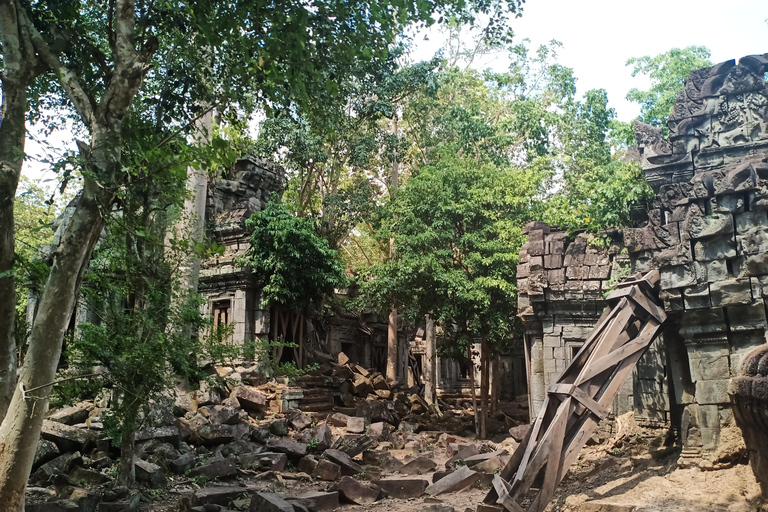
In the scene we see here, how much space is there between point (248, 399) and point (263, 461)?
3.98 metres

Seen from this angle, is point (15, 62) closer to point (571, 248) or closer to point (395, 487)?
point (395, 487)

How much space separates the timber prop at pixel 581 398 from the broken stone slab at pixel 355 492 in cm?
231

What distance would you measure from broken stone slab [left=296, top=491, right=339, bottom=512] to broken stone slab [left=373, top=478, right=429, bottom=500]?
0.95 meters

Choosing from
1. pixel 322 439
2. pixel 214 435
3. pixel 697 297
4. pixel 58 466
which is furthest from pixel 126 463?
pixel 697 297

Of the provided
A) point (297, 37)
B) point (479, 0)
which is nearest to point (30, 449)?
point (297, 37)

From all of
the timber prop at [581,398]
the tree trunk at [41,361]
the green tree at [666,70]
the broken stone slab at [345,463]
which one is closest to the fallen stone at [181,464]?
the broken stone slab at [345,463]

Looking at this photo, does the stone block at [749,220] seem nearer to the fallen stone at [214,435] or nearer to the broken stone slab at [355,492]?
the broken stone slab at [355,492]

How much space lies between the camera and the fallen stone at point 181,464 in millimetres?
9609

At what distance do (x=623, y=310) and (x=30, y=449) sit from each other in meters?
6.65

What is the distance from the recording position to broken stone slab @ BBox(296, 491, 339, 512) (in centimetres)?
822

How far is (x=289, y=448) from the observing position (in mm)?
11484

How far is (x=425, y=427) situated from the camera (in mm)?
17594

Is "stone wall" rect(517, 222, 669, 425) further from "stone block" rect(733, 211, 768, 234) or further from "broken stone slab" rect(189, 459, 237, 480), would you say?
"broken stone slab" rect(189, 459, 237, 480)

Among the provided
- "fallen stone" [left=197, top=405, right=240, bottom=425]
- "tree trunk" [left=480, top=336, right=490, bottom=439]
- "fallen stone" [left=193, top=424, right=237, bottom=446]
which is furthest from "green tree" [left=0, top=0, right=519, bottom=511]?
"tree trunk" [left=480, top=336, right=490, bottom=439]
